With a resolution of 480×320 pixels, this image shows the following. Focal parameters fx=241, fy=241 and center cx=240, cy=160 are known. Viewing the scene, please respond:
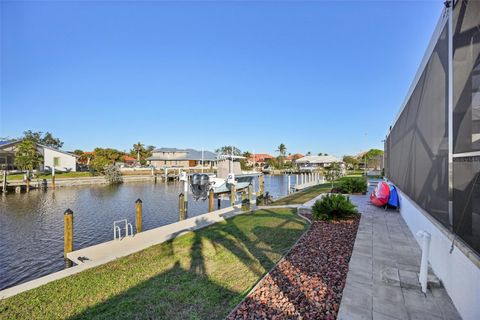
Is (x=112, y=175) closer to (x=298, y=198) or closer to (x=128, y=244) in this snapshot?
(x=298, y=198)

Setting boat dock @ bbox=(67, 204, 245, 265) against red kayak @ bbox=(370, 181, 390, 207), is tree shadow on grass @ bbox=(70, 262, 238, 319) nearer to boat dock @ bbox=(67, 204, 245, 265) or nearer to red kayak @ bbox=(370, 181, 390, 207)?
boat dock @ bbox=(67, 204, 245, 265)

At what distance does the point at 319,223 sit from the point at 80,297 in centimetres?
600

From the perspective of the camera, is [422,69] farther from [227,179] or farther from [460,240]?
[227,179]

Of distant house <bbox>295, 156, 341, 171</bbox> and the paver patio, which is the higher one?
distant house <bbox>295, 156, 341, 171</bbox>

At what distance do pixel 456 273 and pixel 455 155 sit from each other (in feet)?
4.24

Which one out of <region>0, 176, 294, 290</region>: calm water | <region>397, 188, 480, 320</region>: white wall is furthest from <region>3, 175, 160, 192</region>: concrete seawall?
<region>397, 188, 480, 320</region>: white wall

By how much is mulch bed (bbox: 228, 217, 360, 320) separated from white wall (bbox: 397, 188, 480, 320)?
47.1 inches

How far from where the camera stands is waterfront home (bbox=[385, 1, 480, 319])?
89.0 inches

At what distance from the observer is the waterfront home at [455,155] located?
2.26 metres

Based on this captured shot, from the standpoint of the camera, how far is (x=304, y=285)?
3510mm

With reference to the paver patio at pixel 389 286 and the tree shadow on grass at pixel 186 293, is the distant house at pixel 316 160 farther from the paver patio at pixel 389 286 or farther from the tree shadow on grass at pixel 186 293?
the tree shadow on grass at pixel 186 293

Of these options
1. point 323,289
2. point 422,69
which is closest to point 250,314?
point 323,289

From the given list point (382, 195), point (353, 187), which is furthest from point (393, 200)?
point (353, 187)

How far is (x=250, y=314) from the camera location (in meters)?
2.88
